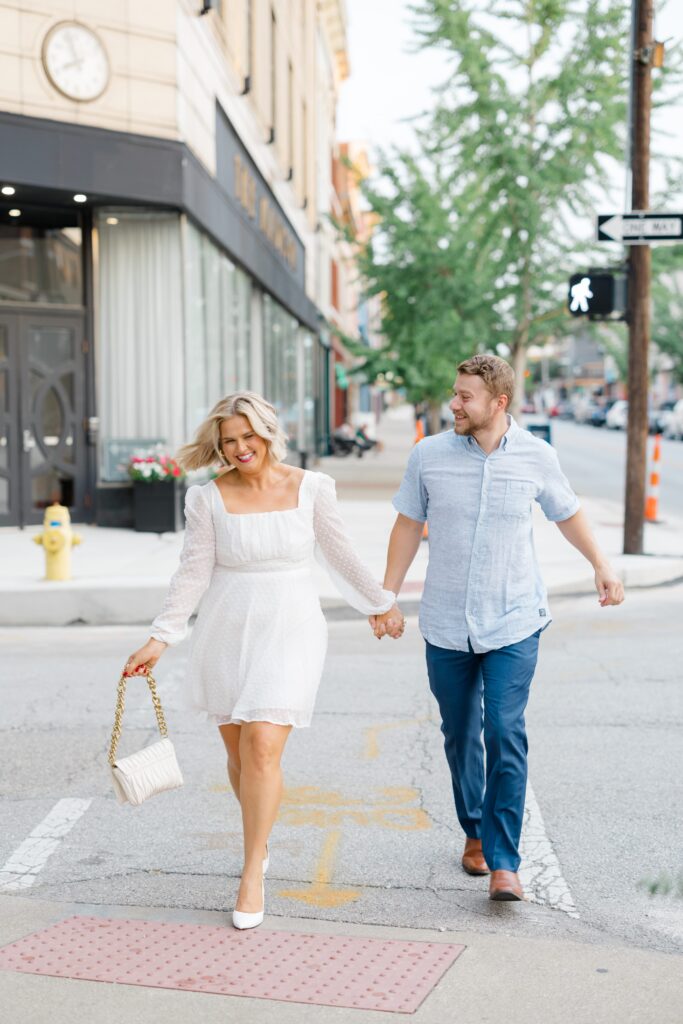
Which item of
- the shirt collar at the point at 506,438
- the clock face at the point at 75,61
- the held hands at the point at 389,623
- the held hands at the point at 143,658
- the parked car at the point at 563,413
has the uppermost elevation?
the clock face at the point at 75,61

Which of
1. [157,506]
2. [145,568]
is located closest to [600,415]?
[157,506]

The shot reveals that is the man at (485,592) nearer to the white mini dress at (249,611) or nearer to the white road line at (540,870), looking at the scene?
the white road line at (540,870)

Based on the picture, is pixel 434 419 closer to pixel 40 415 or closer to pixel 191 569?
pixel 40 415

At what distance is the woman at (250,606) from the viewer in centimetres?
429

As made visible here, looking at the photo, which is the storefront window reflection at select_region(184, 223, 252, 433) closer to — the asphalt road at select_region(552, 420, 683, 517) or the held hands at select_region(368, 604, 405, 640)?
the asphalt road at select_region(552, 420, 683, 517)

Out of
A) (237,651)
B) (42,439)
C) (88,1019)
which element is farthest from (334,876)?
(42,439)

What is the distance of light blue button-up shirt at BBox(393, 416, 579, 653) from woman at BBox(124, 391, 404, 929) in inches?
17.2

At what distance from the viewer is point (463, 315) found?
23.3 metres

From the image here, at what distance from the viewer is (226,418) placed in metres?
4.30

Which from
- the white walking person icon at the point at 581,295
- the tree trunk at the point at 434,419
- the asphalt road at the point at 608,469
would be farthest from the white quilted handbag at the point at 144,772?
the tree trunk at the point at 434,419

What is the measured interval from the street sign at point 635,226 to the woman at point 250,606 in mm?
9063

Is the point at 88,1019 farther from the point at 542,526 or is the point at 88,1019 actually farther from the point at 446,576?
the point at 542,526

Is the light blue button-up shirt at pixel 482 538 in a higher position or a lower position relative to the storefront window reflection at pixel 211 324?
lower

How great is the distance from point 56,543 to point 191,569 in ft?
22.6
